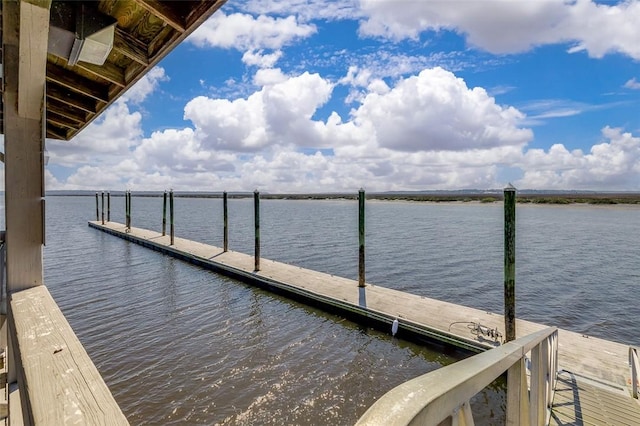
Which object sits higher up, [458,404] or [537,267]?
[458,404]

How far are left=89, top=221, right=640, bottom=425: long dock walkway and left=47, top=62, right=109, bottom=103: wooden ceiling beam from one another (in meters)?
6.51

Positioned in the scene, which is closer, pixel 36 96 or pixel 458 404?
pixel 458 404

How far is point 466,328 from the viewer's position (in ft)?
25.8

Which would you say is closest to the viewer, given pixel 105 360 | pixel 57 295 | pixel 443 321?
pixel 105 360

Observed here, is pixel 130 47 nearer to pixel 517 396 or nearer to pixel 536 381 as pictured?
pixel 517 396

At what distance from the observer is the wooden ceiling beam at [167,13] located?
236 centimetres

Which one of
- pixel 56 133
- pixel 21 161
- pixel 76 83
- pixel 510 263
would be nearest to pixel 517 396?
pixel 21 161

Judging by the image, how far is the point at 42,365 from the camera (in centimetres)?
128

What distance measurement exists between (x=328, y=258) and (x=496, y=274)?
783 cm

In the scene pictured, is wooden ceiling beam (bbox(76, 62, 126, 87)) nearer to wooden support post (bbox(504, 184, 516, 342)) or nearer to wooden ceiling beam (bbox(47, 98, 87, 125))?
wooden ceiling beam (bbox(47, 98, 87, 125))

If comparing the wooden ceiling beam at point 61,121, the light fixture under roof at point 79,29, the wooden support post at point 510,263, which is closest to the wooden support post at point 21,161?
the light fixture under roof at point 79,29

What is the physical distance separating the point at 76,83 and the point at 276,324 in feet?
24.4

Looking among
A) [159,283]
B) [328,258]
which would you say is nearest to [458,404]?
[159,283]

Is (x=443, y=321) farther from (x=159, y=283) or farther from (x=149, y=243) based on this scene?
(x=149, y=243)
